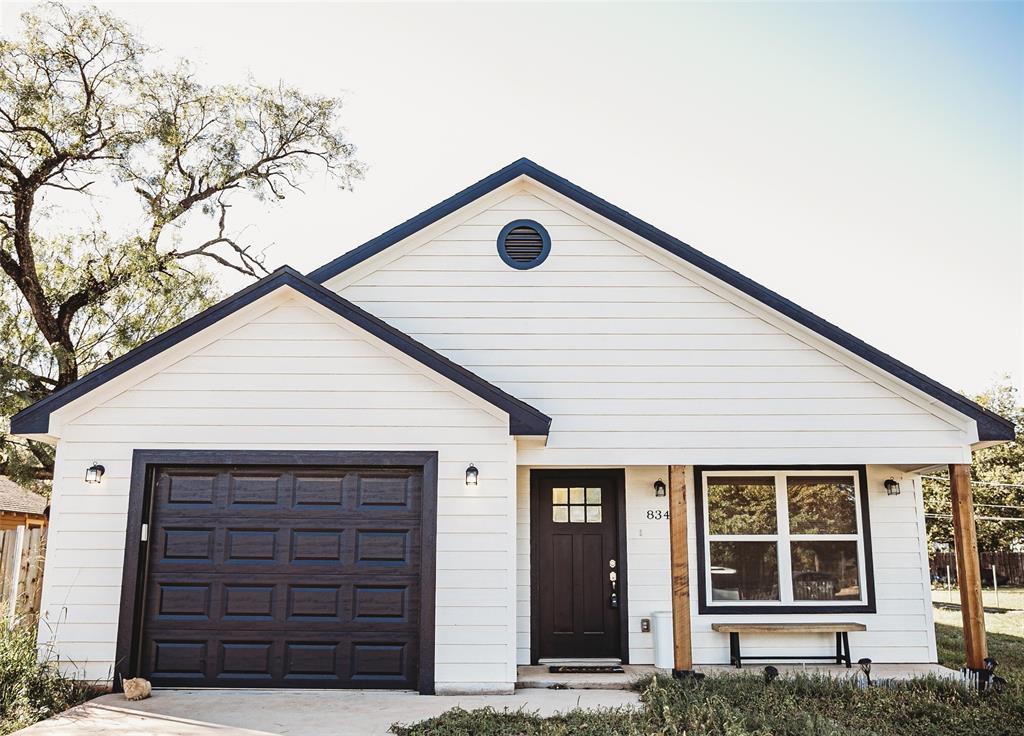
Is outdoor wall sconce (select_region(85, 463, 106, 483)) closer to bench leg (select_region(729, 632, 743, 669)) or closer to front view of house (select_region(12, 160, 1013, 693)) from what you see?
front view of house (select_region(12, 160, 1013, 693))

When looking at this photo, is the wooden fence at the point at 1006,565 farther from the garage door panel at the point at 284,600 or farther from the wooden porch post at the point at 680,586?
the garage door panel at the point at 284,600

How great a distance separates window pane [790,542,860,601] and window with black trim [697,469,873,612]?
12mm

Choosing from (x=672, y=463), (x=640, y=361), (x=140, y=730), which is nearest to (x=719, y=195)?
(x=640, y=361)

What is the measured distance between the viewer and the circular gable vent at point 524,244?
10.4 meters

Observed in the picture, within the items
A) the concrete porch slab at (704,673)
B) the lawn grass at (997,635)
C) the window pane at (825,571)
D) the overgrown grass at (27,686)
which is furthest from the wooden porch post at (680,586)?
the overgrown grass at (27,686)

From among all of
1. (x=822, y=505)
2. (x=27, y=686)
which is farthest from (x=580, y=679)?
(x=27, y=686)

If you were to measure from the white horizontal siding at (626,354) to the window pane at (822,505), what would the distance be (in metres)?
0.97

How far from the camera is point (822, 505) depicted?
10492 millimetres

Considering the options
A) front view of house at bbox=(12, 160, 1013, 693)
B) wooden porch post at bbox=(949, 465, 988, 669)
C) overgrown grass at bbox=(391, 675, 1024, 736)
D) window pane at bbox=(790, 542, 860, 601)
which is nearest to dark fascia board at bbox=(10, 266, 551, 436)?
front view of house at bbox=(12, 160, 1013, 693)

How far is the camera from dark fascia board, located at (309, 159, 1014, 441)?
9492 millimetres

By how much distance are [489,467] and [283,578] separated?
238 cm

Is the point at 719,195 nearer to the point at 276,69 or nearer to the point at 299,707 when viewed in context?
the point at 276,69

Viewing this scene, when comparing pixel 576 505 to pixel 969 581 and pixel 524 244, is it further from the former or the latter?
pixel 969 581

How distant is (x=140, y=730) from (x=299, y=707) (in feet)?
4.60
